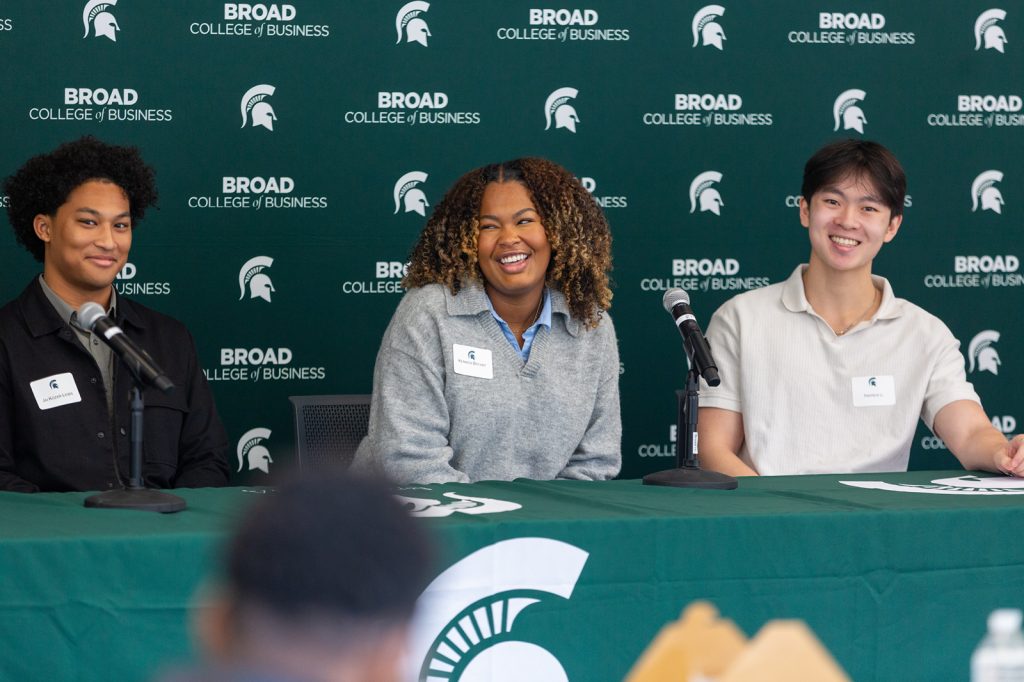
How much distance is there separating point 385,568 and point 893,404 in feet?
8.05

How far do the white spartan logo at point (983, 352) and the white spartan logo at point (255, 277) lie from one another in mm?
2580

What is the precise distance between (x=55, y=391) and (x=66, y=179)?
60 cm

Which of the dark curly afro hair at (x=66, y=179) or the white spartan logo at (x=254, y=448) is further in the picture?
the white spartan logo at (x=254, y=448)

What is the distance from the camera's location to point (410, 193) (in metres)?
4.06

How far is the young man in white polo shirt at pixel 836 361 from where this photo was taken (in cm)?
287

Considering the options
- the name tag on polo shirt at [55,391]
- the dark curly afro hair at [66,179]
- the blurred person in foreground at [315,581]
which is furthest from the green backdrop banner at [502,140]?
the blurred person in foreground at [315,581]

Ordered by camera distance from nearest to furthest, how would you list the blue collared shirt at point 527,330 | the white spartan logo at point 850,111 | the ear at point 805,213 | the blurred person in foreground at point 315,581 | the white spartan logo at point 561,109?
the blurred person in foreground at point 315,581
the blue collared shirt at point 527,330
the ear at point 805,213
the white spartan logo at point 561,109
the white spartan logo at point 850,111

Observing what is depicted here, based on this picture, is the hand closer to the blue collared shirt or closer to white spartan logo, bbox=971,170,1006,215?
the blue collared shirt

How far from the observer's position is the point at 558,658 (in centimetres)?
182

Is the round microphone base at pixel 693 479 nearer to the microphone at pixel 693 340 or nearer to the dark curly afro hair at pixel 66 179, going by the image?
the microphone at pixel 693 340

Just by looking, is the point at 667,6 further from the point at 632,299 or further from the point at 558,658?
the point at 558,658

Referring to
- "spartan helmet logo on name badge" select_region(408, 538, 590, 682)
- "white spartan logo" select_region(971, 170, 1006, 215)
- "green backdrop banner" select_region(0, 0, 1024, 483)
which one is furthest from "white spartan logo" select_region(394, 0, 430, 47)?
"spartan helmet logo on name badge" select_region(408, 538, 590, 682)

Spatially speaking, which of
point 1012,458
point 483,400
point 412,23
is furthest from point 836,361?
point 412,23

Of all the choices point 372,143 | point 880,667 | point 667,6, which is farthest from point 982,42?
point 880,667
